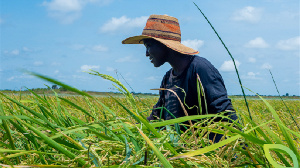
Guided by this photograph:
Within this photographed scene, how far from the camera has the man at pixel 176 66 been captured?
2.21m

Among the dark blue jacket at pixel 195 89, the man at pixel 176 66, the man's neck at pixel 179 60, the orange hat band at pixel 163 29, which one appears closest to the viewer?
the dark blue jacket at pixel 195 89

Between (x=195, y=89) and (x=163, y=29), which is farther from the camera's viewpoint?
(x=163, y=29)

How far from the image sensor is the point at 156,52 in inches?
100

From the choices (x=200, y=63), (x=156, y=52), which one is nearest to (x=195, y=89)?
(x=200, y=63)

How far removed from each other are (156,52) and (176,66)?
20cm

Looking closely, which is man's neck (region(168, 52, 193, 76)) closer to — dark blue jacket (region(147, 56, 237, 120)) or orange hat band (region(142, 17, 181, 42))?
dark blue jacket (region(147, 56, 237, 120))

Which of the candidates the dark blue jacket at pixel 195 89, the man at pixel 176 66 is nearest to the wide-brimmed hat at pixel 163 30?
the man at pixel 176 66

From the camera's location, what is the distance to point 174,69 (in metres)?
2.58

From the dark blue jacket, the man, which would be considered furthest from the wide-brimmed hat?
the dark blue jacket

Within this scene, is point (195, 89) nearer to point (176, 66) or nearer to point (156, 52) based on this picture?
point (176, 66)

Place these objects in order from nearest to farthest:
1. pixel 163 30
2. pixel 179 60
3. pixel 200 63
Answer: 1. pixel 200 63
2. pixel 179 60
3. pixel 163 30

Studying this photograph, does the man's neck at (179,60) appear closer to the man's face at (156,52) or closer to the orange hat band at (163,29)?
the man's face at (156,52)

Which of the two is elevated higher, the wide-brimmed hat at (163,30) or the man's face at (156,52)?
the wide-brimmed hat at (163,30)

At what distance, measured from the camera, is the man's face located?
99.9 inches
